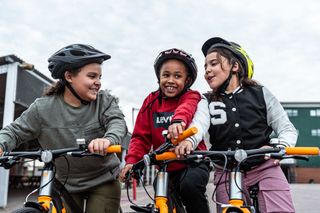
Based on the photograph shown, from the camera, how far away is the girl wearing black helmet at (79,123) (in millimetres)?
3264

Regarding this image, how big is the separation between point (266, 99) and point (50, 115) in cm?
189

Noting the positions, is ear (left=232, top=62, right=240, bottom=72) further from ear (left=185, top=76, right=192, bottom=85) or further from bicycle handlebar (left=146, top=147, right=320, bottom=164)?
bicycle handlebar (left=146, top=147, right=320, bottom=164)

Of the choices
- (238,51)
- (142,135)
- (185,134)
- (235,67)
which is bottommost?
(185,134)

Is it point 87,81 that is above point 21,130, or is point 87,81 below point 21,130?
above

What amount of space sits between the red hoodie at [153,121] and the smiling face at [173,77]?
86 mm

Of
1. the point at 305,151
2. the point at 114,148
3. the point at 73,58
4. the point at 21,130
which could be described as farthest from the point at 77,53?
the point at 305,151

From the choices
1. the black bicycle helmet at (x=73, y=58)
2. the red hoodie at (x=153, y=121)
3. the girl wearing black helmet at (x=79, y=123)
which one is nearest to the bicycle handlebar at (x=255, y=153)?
the red hoodie at (x=153, y=121)

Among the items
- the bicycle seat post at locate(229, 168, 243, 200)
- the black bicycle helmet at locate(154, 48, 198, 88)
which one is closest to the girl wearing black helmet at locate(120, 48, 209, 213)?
the black bicycle helmet at locate(154, 48, 198, 88)

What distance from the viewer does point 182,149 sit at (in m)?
2.43

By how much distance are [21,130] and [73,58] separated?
757 mm

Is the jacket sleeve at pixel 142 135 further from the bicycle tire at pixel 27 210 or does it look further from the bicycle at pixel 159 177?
the bicycle tire at pixel 27 210

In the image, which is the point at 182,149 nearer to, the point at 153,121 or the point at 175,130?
the point at 175,130

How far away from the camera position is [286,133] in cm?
294

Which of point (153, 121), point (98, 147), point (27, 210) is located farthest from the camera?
point (153, 121)
